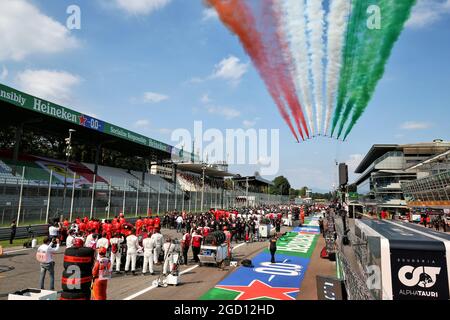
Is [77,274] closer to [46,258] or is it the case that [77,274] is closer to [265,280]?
[46,258]

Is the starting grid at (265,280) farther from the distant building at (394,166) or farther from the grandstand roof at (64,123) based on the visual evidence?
the distant building at (394,166)

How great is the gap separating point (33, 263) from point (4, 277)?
2617 millimetres

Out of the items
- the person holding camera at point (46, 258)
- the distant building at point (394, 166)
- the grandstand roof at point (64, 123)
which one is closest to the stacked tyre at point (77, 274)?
the person holding camera at point (46, 258)

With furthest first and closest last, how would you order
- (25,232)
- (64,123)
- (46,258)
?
1. (64,123)
2. (25,232)
3. (46,258)

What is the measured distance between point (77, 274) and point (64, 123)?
2754cm

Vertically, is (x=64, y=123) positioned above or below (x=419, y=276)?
above

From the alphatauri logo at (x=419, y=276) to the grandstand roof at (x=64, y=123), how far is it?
26133 mm

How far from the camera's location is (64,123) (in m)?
29.9

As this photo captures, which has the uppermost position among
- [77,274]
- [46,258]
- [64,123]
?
[64,123]

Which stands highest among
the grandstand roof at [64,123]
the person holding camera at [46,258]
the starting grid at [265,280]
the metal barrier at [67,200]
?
the grandstand roof at [64,123]

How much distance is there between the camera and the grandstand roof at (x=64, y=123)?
23753 millimetres

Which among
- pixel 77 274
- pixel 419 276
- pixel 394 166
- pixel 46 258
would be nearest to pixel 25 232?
pixel 46 258

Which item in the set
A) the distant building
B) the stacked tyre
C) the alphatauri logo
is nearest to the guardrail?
the stacked tyre
